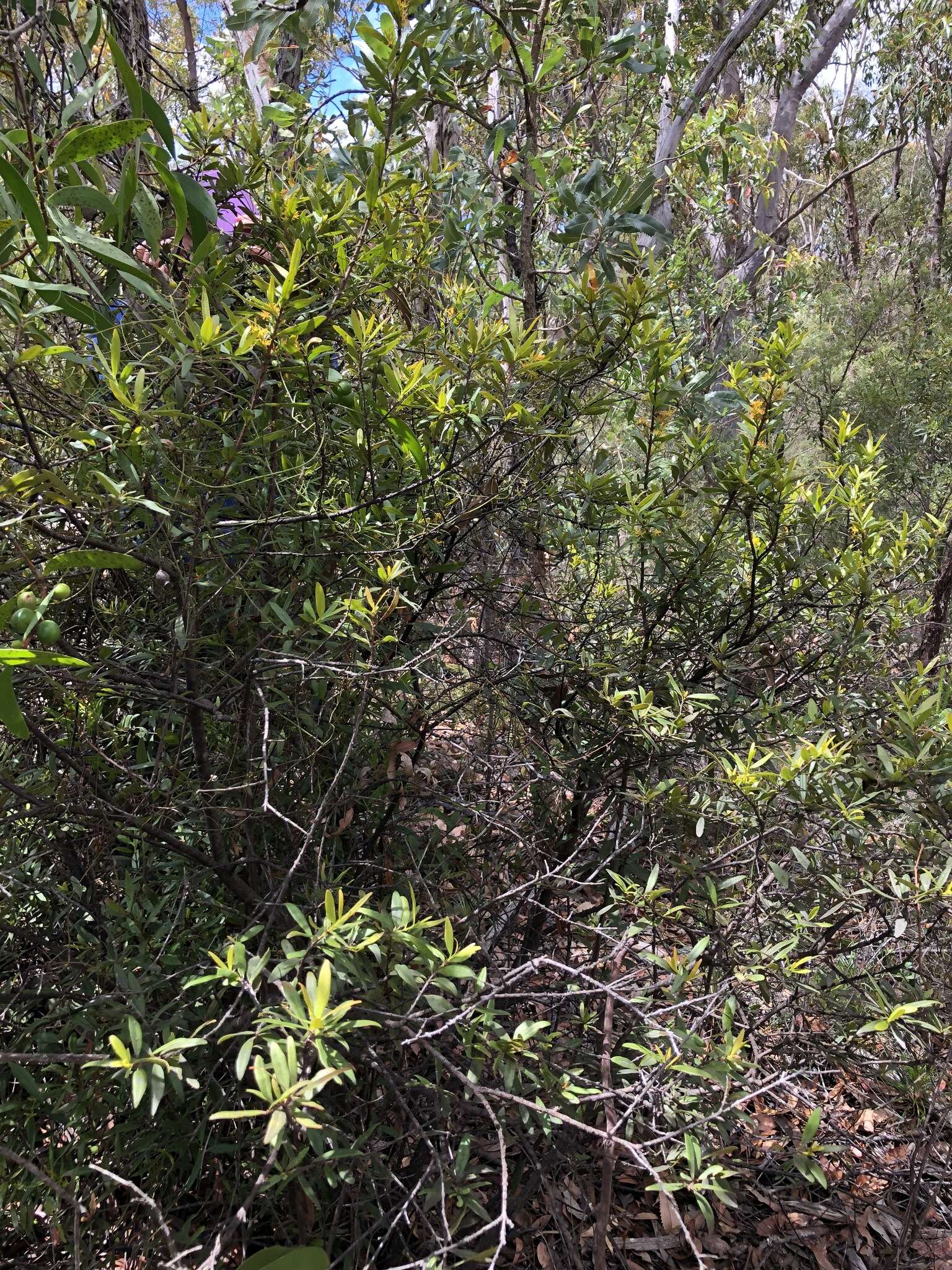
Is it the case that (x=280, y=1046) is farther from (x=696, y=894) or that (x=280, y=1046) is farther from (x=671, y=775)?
(x=671, y=775)

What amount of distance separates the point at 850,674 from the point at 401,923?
3.81 ft

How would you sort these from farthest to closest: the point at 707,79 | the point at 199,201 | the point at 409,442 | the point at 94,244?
the point at 707,79 → the point at 409,442 → the point at 199,201 → the point at 94,244

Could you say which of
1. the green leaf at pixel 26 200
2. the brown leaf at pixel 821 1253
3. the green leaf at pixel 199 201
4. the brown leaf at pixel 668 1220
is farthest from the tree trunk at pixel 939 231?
the green leaf at pixel 26 200

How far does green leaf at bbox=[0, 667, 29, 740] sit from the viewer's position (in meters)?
0.77

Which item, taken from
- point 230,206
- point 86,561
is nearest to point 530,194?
point 230,206

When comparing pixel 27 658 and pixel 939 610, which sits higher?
pixel 27 658

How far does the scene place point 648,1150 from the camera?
4.96 ft

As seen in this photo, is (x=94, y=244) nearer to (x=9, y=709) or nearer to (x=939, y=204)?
(x=9, y=709)

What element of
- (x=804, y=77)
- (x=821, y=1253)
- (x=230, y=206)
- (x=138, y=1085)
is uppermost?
(x=804, y=77)

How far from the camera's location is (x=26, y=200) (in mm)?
817

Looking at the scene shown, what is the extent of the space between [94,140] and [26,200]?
0.38ft

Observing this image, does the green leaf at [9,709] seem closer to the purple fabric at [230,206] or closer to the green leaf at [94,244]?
the green leaf at [94,244]

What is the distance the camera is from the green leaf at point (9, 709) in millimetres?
767

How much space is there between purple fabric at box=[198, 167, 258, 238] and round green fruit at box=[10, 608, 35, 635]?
0.87 meters
